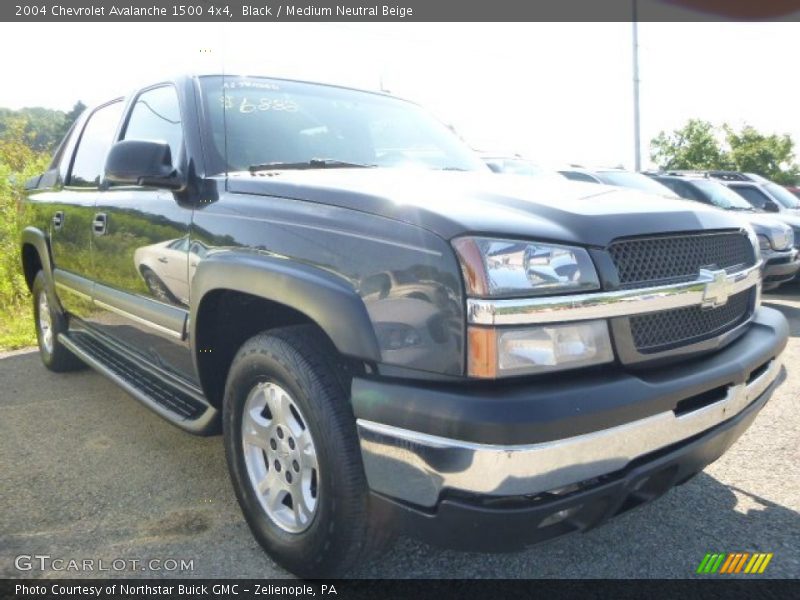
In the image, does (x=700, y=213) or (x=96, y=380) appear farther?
(x=96, y=380)

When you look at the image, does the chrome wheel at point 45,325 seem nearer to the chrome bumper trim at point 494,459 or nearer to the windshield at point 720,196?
the chrome bumper trim at point 494,459

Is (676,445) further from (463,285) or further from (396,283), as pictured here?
(396,283)

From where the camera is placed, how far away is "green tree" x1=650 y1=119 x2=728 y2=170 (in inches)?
1572

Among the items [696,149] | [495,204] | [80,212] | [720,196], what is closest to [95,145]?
[80,212]

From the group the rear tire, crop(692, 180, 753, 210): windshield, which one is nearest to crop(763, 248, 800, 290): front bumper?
crop(692, 180, 753, 210): windshield

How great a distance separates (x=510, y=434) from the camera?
1.56m

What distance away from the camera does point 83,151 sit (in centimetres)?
409

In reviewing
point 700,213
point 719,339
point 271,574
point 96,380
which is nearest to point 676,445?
point 719,339

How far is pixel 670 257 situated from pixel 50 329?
456 centimetres

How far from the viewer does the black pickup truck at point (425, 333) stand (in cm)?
165

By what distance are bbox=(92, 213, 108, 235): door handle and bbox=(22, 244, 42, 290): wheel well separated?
157 cm

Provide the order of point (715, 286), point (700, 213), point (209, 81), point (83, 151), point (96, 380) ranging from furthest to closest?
point (96, 380) → point (83, 151) → point (209, 81) → point (700, 213) → point (715, 286)

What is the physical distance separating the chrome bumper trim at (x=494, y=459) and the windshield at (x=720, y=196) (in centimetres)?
825

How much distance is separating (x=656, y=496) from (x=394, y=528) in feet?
2.66
